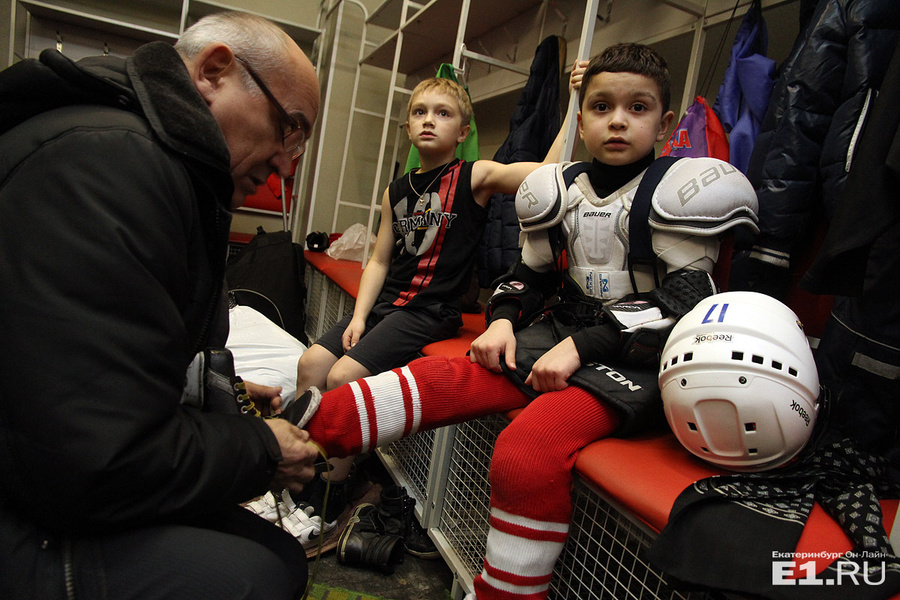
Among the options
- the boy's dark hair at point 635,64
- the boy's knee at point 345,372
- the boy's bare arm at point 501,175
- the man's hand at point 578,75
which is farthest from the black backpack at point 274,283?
the boy's dark hair at point 635,64

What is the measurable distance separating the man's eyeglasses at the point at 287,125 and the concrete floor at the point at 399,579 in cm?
102

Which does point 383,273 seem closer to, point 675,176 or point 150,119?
point 675,176

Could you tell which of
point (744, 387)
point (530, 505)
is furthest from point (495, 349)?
point (744, 387)

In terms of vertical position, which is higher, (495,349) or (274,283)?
(495,349)

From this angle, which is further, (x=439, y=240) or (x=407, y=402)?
(x=439, y=240)

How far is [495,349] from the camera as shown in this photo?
1.06m

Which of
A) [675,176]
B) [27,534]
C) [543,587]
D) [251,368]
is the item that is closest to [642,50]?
[675,176]

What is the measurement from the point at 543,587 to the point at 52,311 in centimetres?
77

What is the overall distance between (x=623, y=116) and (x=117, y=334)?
1020 millimetres

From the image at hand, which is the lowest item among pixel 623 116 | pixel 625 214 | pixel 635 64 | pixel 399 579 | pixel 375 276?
pixel 399 579

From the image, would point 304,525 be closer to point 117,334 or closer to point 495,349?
point 495,349

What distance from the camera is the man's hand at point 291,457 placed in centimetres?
71

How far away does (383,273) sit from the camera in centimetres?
182

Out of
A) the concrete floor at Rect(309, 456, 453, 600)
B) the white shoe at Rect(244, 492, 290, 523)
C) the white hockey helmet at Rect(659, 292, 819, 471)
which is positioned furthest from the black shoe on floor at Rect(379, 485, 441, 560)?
the white hockey helmet at Rect(659, 292, 819, 471)
